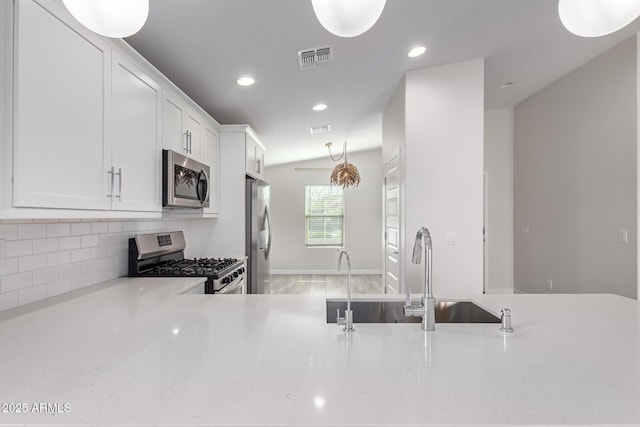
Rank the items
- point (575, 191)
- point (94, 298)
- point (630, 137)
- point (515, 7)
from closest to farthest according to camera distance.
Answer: point (94, 298)
point (515, 7)
point (630, 137)
point (575, 191)

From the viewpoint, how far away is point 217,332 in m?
1.20

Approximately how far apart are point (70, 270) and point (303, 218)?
5649 millimetres

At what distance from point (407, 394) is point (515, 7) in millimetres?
2779

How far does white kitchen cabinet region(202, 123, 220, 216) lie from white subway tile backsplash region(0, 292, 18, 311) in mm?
1699

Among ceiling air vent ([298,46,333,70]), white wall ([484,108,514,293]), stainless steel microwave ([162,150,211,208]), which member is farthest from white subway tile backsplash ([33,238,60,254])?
white wall ([484,108,514,293])

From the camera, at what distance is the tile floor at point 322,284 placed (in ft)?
18.9

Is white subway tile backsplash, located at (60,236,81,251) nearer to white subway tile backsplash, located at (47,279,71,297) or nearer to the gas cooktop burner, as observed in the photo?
white subway tile backsplash, located at (47,279,71,297)

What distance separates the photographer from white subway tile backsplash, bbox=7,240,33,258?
5.03 feet

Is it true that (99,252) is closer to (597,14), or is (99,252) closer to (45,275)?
(45,275)

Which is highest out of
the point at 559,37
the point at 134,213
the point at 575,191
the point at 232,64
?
the point at 559,37

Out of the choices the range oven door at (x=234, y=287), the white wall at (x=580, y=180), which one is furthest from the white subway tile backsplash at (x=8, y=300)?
the white wall at (x=580, y=180)

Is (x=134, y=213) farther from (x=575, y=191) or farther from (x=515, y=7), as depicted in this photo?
(x=575, y=191)

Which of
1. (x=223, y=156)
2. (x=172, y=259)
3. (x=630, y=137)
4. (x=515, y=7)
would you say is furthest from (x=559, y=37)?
(x=172, y=259)

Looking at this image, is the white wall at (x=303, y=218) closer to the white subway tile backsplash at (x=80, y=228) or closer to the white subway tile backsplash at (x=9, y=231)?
the white subway tile backsplash at (x=80, y=228)
